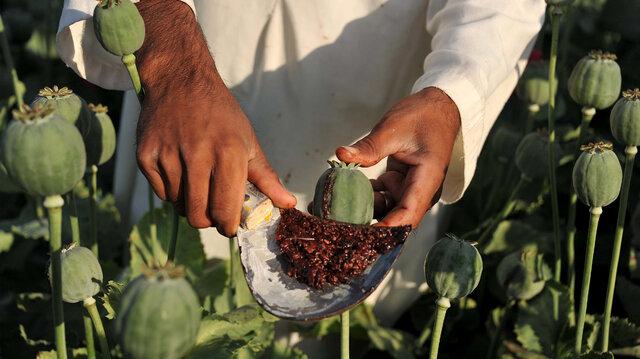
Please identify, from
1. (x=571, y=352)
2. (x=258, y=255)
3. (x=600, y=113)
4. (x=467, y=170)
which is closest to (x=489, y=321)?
(x=571, y=352)

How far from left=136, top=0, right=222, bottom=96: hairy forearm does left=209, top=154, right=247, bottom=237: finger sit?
4.1 inches

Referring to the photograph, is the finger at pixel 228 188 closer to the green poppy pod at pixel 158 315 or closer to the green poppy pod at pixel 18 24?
the green poppy pod at pixel 158 315

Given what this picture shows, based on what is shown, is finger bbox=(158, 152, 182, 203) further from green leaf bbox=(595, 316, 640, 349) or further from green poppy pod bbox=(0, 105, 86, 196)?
green leaf bbox=(595, 316, 640, 349)

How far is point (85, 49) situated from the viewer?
1.10m

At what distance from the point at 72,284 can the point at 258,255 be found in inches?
7.4

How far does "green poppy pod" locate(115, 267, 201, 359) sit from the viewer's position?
1.77 ft

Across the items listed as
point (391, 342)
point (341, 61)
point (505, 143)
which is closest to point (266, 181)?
point (341, 61)

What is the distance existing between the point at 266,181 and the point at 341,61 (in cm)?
41

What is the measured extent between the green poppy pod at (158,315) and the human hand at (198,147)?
0.29 meters

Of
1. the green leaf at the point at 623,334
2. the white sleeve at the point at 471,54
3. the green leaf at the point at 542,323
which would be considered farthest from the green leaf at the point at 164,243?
the green leaf at the point at 623,334

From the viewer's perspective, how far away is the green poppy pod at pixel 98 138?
102 centimetres

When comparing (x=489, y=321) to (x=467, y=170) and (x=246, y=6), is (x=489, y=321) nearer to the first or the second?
(x=467, y=170)

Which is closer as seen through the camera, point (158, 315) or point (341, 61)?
point (158, 315)

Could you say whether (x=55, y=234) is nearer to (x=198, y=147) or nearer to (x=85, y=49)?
(x=198, y=147)
